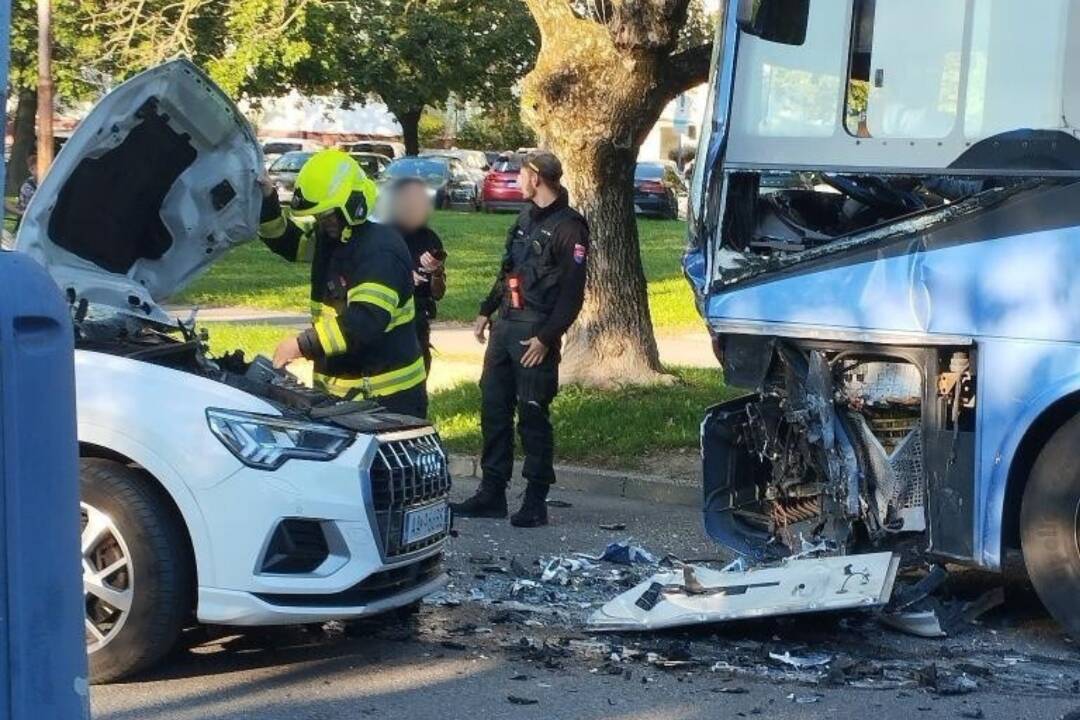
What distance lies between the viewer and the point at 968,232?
616 centimetres

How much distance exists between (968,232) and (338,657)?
2876 millimetres

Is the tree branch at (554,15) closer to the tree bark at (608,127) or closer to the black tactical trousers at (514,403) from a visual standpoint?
the tree bark at (608,127)

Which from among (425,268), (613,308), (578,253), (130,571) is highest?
(578,253)

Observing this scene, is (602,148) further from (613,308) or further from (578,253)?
(578,253)

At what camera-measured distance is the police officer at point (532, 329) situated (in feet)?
26.8

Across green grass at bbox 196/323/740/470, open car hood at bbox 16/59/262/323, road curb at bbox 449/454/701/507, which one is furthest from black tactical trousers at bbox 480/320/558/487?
open car hood at bbox 16/59/262/323

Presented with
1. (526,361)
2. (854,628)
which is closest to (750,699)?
(854,628)

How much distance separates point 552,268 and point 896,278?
7.56 feet

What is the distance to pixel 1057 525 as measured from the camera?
Answer: 6.06 metres

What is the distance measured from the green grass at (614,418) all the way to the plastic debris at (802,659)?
12.4 ft

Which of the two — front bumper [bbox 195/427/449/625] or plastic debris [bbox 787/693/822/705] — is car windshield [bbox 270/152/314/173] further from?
plastic debris [bbox 787/693/822/705]

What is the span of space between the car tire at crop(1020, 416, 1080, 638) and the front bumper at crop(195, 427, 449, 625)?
2411mm

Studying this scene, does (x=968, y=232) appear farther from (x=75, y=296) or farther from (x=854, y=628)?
(x=75, y=296)

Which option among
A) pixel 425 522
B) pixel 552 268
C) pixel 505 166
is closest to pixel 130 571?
pixel 425 522
